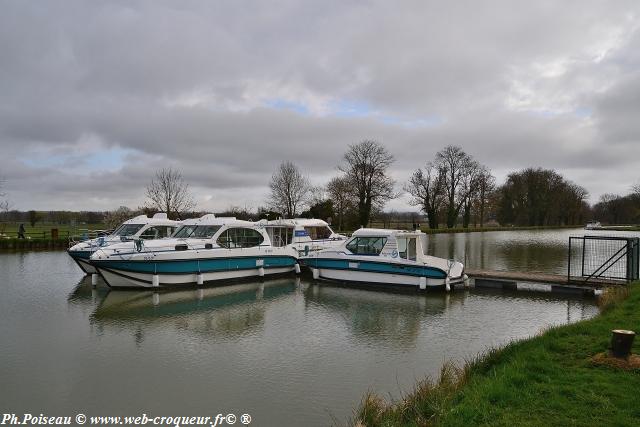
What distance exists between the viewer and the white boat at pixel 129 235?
1973cm

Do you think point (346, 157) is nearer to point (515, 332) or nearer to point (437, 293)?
point (437, 293)

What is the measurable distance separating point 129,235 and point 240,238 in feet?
19.1

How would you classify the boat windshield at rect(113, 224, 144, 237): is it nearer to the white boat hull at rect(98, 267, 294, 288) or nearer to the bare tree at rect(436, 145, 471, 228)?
the white boat hull at rect(98, 267, 294, 288)

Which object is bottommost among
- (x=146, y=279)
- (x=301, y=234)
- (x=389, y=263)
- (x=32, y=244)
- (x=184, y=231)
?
(x=146, y=279)

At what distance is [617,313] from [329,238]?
1611 centimetres

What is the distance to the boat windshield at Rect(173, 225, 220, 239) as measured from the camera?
19422 millimetres

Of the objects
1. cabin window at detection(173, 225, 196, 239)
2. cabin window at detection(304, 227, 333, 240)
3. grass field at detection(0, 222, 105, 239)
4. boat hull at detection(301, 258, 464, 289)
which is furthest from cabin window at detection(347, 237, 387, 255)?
grass field at detection(0, 222, 105, 239)

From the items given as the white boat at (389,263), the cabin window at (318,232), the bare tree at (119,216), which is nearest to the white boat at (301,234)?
the cabin window at (318,232)

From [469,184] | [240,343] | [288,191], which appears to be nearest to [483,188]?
[469,184]

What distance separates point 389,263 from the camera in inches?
690

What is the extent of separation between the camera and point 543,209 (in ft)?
246

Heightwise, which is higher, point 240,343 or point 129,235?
point 129,235

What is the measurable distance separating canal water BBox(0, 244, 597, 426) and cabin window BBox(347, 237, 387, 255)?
67.9 inches

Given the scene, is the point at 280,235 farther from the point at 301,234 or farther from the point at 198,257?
the point at 198,257
